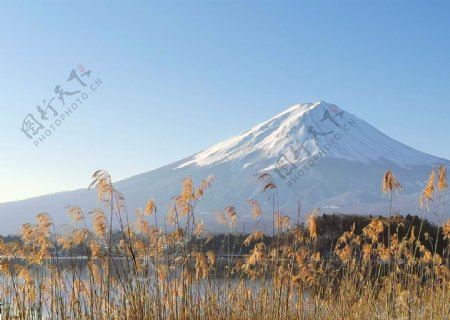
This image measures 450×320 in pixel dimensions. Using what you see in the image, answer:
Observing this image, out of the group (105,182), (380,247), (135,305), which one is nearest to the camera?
(105,182)

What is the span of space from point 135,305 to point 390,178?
7.11 ft

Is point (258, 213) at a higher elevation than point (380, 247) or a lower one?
higher

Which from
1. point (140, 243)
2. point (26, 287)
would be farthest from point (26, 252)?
point (140, 243)

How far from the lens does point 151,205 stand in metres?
4.94

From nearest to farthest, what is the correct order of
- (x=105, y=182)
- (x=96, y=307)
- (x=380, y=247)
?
(x=105, y=182) < (x=96, y=307) < (x=380, y=247)

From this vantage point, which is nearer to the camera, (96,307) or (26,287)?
(96,307)

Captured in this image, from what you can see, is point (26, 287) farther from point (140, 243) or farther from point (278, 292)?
point (278, 292)

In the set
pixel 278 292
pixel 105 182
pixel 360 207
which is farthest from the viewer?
pixel 360 207

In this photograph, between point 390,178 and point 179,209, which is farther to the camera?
→ point 179,209

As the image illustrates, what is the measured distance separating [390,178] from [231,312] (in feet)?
7.28

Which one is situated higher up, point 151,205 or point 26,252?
point 151,205

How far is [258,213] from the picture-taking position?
6000 millimetres

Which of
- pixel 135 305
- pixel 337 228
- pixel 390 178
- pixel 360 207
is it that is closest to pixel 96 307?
pixel 135 305

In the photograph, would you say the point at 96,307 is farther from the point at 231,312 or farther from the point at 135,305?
the point at 231,312
